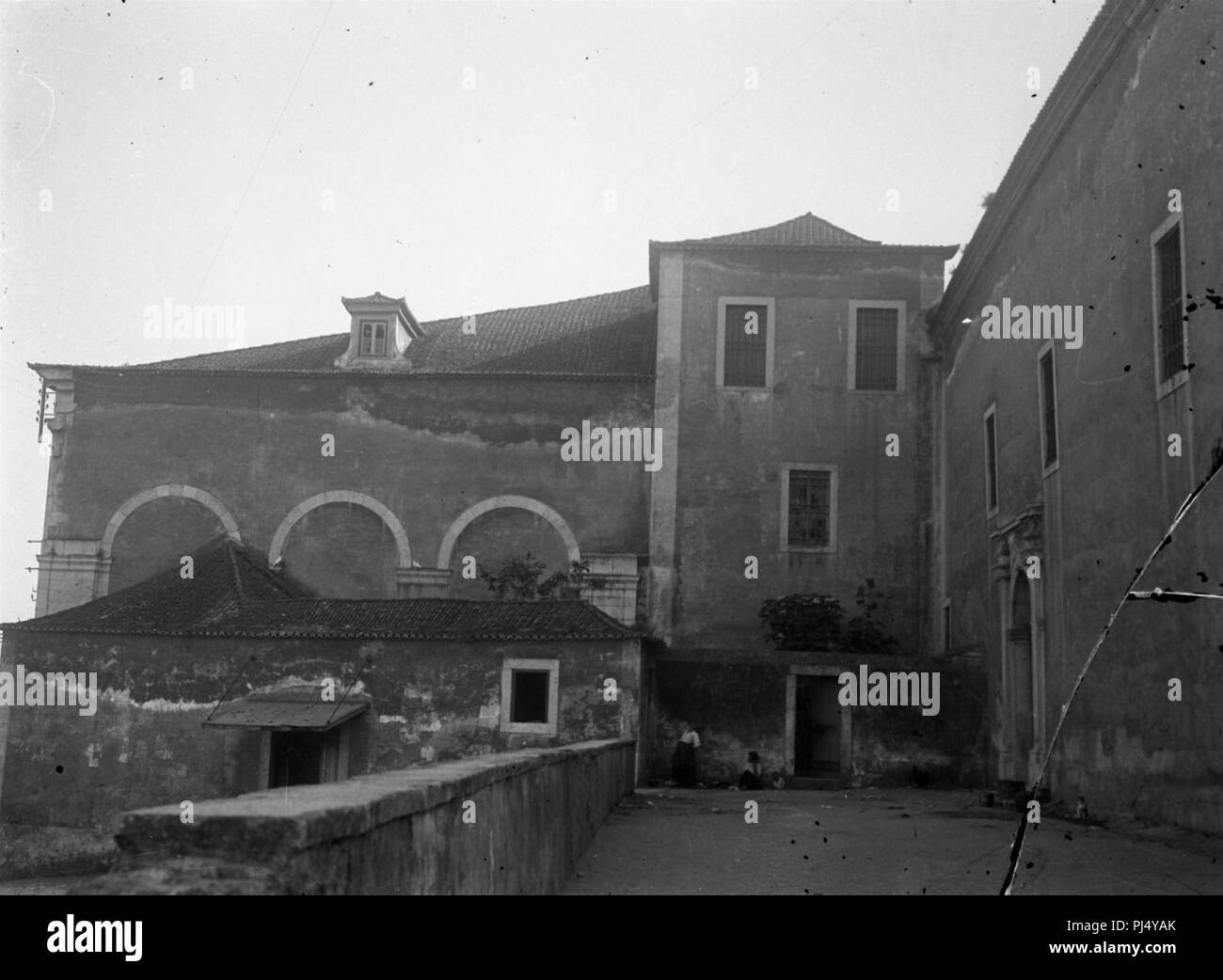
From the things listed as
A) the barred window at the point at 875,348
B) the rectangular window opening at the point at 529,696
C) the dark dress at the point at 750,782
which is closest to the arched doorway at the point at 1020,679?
the dark dress at the point at 750,782

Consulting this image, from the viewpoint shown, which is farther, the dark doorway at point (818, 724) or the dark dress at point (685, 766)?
the dark doorway at point (818, 724)

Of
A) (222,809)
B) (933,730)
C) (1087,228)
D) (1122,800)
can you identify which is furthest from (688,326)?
(222,809)

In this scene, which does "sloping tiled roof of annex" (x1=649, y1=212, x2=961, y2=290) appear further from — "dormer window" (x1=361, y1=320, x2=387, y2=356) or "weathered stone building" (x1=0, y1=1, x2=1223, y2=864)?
"dormer window" (x1=361, y1=320, x2=387, y2=356)

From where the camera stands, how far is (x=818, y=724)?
25141mm

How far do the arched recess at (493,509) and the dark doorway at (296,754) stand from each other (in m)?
6.46

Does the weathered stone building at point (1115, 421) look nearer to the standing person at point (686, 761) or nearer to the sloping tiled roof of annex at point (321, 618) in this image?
the standing person at point (686, 761)

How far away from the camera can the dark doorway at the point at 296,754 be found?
69.2 ft

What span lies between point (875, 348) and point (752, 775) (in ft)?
32.5

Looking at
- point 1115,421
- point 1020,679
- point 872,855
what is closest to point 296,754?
point 1020,679

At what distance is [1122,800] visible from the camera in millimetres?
13492

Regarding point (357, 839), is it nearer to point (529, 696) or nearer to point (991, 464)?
point (529, 696)

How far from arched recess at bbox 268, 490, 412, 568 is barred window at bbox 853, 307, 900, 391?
9.59 meters
